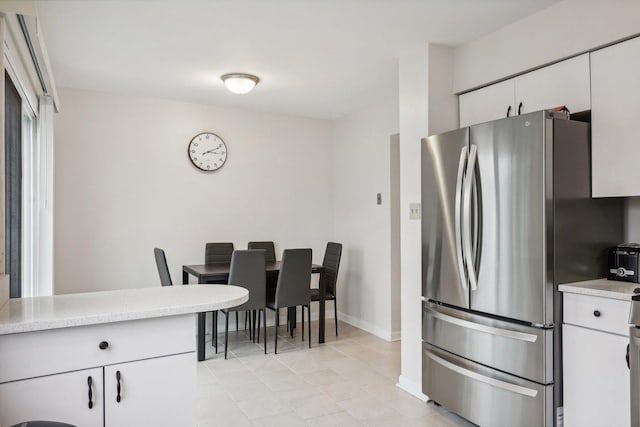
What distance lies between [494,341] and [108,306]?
1973 mm

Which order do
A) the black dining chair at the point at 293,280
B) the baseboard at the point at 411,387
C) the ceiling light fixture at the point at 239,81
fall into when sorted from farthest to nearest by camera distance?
the black dining chair at the point at 293,280 → the ceiling light fixture at the point at 239,81 → the baseboard at the point at 411,387

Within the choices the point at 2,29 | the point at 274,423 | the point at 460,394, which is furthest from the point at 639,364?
the point at 2,29

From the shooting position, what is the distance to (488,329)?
2523 millimetres

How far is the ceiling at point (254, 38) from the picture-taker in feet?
8.75

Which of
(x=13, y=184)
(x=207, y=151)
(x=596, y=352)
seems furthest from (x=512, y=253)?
(x=207, y=151)

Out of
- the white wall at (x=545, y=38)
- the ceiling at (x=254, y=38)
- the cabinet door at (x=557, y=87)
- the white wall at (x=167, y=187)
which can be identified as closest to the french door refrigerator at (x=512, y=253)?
the cabinet door at (x=557, y=87)

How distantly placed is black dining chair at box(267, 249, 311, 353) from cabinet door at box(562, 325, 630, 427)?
7.94 ft

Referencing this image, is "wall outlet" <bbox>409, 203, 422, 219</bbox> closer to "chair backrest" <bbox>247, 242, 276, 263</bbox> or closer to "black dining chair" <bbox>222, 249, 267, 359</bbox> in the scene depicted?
"black dining chair" <bbox>222, 249, 267, 359</bbox>

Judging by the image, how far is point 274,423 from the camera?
9.30ft

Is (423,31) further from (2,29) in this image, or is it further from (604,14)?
(2,29)

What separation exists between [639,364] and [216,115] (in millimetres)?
4401

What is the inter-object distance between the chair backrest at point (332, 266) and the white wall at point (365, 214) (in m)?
0.38

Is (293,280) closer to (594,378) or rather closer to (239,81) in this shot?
(239,81)

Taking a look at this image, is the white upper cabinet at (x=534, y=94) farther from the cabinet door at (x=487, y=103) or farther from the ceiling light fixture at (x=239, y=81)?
the ceiling light fixture at (x=239, y=81)
